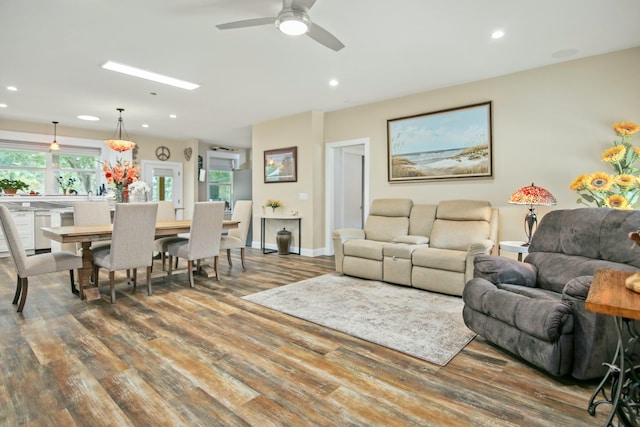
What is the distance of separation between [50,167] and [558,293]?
8.90 meters

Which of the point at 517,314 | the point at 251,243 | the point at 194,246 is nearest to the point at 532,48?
the point at 517,314

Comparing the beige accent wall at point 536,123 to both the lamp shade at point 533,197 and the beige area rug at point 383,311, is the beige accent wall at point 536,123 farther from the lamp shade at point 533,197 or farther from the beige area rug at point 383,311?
the beige area rug at point 383,311

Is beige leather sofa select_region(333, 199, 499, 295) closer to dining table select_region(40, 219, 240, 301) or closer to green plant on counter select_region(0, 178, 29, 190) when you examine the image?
dining table select_region(40, 219, 240, 301)

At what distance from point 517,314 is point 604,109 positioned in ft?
9.83

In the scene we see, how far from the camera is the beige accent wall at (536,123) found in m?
3.65

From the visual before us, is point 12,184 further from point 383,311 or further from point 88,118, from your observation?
point 383,311

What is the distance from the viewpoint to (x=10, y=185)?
6.35 m

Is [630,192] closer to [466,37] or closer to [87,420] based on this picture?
[466,37]

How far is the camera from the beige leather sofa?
3.72m

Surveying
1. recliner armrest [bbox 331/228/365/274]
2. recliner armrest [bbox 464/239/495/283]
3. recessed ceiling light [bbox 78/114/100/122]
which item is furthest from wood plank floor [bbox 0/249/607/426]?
recessed ceiling light [bbox 78/114/100/122]

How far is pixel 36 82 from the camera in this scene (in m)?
4.48

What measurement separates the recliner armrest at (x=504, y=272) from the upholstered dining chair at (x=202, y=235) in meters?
2.93

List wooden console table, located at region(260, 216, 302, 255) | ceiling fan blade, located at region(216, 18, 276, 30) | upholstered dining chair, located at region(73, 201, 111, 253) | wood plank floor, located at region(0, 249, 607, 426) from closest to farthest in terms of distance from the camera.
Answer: wood plank floor, located at region(0, 249, 607, 426) < ceiling fan blade, located at region(216, 18, 276, 30) < upholstered dining chair, located at region(73, 201, 111, 253) < wooden console table, located at region(260, 216, 302, 255)

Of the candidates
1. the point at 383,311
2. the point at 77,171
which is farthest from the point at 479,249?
the point at 77,171
